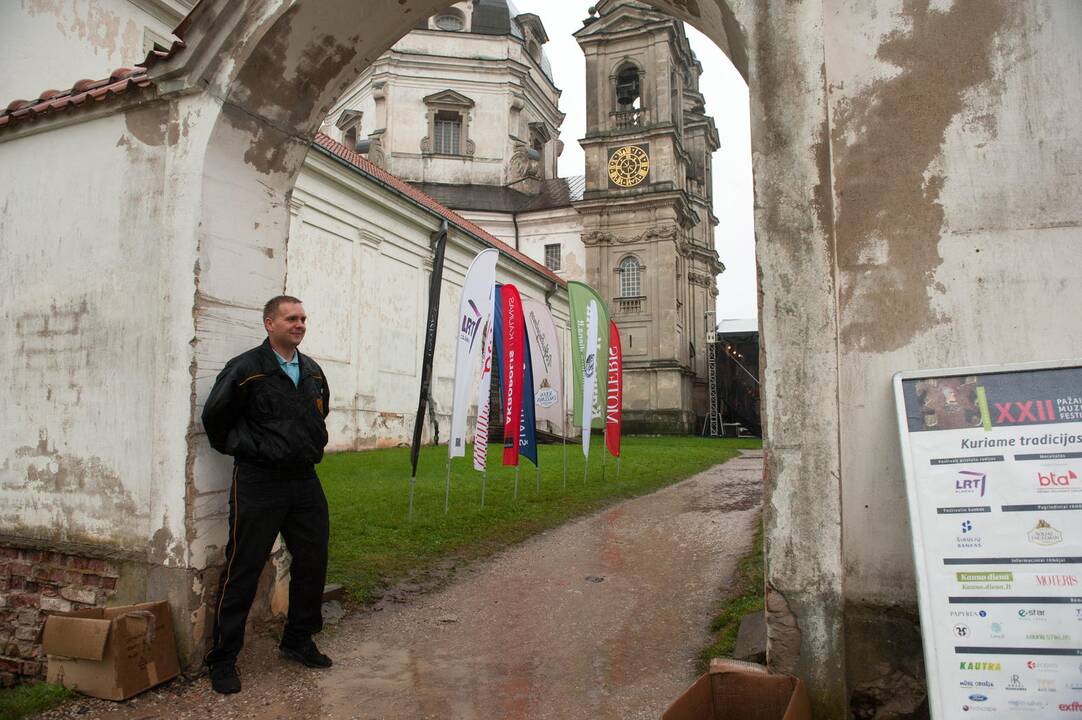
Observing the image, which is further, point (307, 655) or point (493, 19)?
point (493, 19)

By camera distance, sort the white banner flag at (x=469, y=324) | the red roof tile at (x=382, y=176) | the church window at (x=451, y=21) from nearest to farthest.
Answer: the white banner flag at (x=469, y=324), the red roof tile at (x=382, y=176), the church window at (x=451, y=21)

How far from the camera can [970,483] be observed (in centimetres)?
299

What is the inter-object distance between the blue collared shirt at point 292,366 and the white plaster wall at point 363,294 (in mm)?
13864

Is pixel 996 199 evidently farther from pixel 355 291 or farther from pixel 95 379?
pixel 355 291

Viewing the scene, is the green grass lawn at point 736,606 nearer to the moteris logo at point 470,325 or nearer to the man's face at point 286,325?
the man's face at point 286,325

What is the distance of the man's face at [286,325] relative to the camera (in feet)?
14.9

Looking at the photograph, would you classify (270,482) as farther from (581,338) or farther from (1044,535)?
(581,338)

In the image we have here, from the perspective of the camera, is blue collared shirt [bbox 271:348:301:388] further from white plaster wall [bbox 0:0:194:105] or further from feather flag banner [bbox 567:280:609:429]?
white plaster wall [bbox 0:0:194:105]

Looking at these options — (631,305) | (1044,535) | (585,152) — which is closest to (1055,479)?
(1044,535)

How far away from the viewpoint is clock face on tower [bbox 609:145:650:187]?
37.5 meters

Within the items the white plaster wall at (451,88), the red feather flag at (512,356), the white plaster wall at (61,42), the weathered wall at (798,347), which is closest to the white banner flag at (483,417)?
the red feather flag at (512,356)

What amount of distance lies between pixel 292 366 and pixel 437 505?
6.00m

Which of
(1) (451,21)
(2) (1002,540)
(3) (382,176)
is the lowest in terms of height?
(2) (1002,540)

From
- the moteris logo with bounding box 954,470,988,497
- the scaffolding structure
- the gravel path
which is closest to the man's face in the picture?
the gravel path
